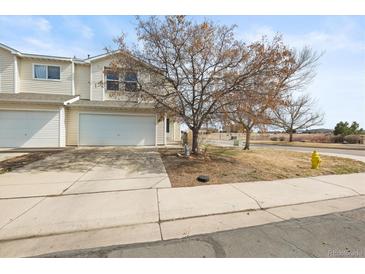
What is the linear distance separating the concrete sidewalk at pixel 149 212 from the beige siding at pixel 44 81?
12553 millimetres

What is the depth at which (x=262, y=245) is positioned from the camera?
2.95 meters

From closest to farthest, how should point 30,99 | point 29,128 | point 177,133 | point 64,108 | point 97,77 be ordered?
point 30,99
point 29,128
point 64,108
point 97,77
point 177,133

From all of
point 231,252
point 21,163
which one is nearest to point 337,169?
point 231,252

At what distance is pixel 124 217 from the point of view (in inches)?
153

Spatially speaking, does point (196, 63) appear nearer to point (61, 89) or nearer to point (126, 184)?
point (126, 184)

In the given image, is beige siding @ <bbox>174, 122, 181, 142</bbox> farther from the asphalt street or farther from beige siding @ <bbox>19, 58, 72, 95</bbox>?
the asphalt street

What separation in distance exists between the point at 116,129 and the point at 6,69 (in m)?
8.49

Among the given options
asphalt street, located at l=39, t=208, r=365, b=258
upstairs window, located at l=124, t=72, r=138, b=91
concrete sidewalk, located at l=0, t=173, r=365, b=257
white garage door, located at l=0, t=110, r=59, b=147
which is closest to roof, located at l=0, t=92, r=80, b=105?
white garage door, located at l=0, t=110, r=59, b=147

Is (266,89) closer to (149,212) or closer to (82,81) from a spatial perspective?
(149,212)

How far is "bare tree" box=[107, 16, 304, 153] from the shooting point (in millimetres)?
8109

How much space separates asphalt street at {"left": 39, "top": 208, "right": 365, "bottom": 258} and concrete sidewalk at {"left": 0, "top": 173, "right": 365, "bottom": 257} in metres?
0.21

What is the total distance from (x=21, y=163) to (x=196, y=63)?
8.50 metres

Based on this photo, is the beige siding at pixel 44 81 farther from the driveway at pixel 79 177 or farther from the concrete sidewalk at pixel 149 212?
the concrete sidewalk at pixel 149 212

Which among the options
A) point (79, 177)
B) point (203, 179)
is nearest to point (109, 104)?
point (79, 177)
